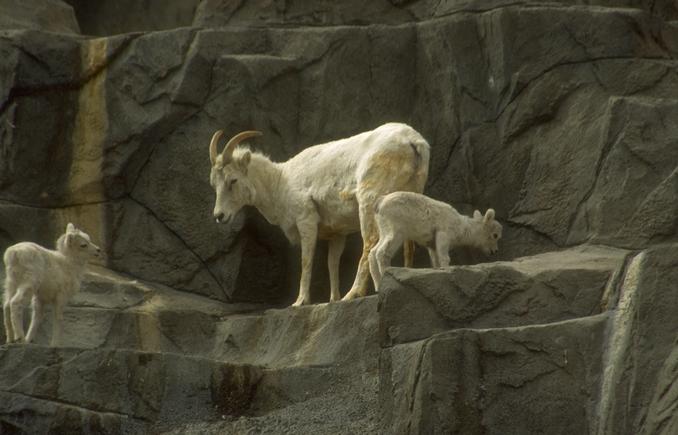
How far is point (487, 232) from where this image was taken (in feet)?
50.4

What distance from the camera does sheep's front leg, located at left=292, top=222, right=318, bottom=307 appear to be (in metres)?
16.5

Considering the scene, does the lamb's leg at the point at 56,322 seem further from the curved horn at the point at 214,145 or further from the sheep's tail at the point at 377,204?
the sheep's tail at the point at 377,204

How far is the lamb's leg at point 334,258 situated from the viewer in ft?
54.6

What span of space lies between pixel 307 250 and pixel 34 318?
10.0 feet

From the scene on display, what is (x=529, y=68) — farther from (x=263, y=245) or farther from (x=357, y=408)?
(x=357, y=408)

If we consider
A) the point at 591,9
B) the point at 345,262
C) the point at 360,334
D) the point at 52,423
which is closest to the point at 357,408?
the point at 360,334

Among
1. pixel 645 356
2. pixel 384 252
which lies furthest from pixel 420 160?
pixel 645 356

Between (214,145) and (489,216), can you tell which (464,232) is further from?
(214,145)

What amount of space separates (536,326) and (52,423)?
4.02 meters

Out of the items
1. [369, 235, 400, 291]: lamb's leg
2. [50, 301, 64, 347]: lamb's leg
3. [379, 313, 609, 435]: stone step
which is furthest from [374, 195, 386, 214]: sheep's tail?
[379, 313, 609, 435]: stone step

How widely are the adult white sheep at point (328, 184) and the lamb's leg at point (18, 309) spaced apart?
2.92 metres

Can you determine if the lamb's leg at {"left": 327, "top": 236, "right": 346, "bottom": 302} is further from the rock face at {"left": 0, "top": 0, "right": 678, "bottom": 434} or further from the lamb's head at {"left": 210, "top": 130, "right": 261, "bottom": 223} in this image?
the lamb's head at {"left": 210, "top": 130, "right": 261, "bottom": 223}

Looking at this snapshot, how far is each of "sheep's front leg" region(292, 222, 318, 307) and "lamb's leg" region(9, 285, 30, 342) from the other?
304 cm

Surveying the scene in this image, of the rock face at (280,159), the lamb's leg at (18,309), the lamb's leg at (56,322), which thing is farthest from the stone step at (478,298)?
the lamb's leg at (56,322)
